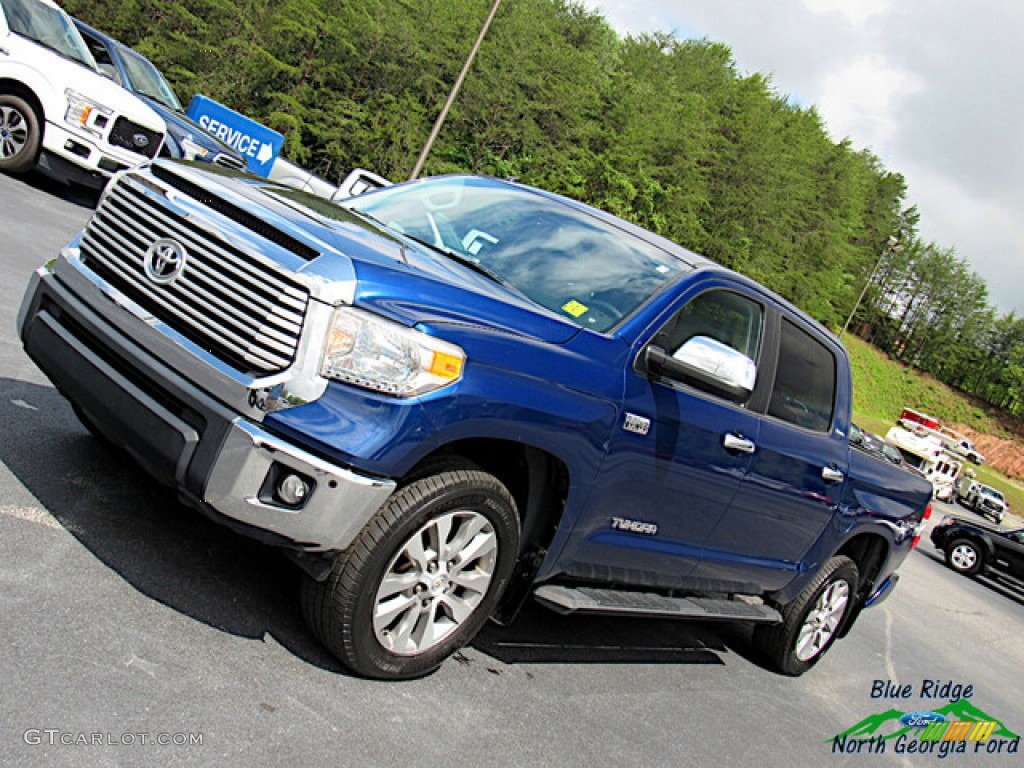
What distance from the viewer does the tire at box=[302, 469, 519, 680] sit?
3.10 metres

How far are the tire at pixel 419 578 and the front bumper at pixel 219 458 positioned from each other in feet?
0.45

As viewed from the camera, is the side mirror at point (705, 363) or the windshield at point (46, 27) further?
the windshield at point (46, 27)

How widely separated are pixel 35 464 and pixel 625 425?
2.59 meters

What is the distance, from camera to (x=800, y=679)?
6.08 m

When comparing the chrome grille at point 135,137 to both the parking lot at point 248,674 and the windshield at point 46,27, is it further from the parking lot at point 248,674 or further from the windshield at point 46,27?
the parking lot at point 248,674

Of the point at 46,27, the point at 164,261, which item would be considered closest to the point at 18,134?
the point at 46,27

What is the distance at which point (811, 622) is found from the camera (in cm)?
591

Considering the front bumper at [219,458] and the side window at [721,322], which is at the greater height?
the side window at [721,322]

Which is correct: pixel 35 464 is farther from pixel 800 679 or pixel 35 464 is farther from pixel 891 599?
pixel 891 599

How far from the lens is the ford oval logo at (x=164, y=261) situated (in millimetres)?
3207

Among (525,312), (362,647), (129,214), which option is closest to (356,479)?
(362,647)

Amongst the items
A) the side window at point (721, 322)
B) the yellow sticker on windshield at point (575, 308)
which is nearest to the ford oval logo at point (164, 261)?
the yellow sticker on windshield at point (575, 308)

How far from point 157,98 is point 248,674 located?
12.4 metres

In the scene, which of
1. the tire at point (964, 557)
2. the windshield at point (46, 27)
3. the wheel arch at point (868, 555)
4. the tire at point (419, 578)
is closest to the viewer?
the tire at point (419, 578)
